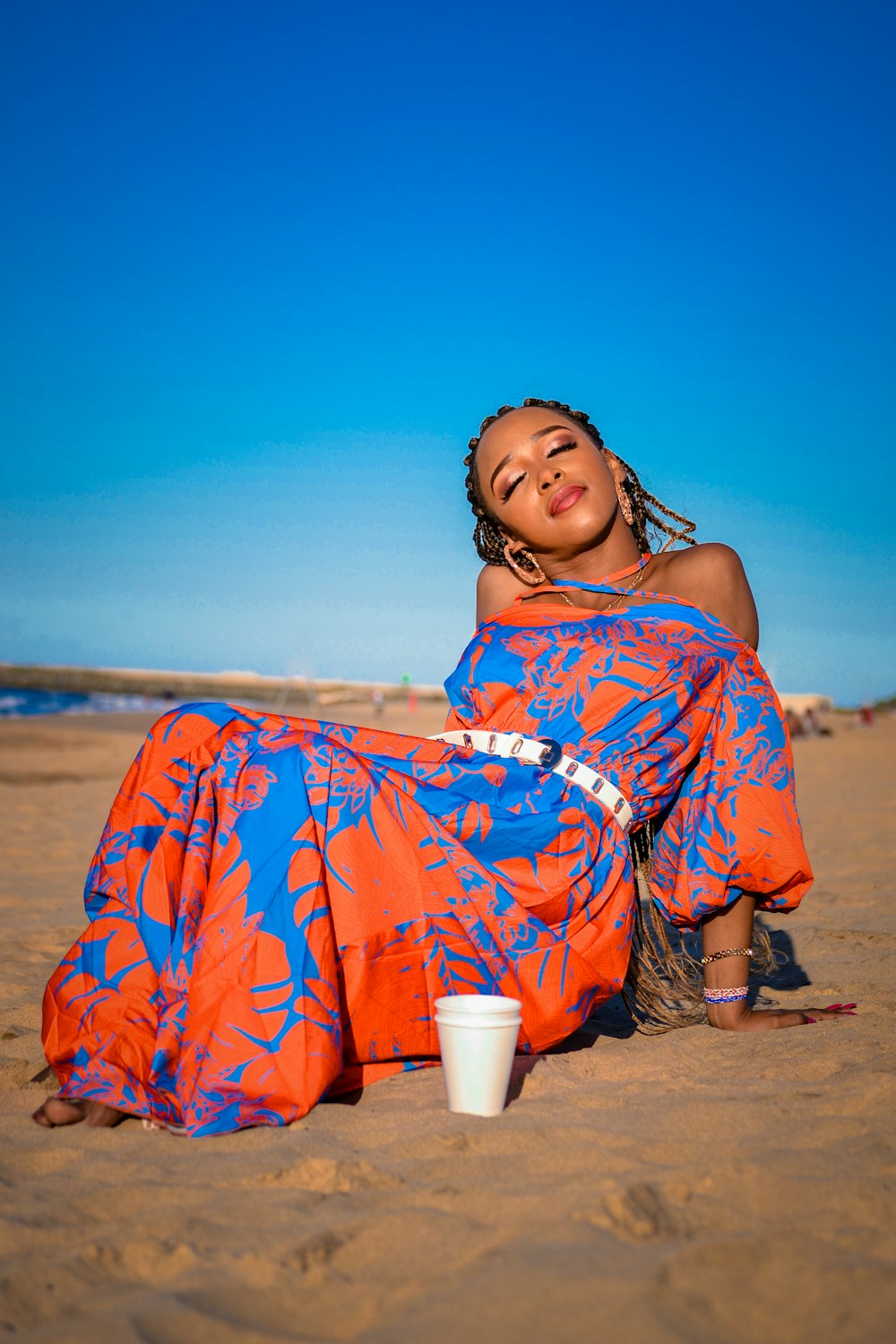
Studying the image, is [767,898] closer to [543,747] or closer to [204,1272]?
[543,747]

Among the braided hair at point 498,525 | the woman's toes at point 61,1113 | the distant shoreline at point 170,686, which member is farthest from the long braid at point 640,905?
the distant shoreline at point 170,686

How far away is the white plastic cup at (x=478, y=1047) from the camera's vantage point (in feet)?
6.43

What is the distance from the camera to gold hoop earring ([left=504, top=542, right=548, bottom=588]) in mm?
3217

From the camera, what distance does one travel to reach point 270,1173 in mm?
1761

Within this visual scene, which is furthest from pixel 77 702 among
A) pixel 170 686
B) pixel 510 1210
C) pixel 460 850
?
pixel 510 1210

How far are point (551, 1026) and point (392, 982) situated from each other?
0.45 m

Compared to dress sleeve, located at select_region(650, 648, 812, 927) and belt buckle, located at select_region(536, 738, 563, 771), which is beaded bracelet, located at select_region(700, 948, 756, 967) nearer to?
dress sleeve, located at select_region(650, 648, 812, 927)

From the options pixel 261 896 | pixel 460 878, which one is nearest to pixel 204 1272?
pixel 261 896

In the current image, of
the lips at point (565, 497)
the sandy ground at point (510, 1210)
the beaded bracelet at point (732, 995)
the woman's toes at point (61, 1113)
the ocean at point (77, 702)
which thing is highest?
the lips at point (565, 497)

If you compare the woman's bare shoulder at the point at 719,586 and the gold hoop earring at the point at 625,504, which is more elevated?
the gold hoop earring at the point at 625,504

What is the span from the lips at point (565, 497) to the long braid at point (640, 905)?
0.23 m

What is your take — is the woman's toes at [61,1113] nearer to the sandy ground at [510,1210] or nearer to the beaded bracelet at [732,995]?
the sandy ground at [510,1210]

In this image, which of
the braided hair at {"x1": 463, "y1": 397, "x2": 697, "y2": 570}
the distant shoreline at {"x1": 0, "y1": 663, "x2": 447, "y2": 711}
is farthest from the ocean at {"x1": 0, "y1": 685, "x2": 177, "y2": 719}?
the braided hair at {"x1": 463, "y1": 397, "x2": 697, "y2": 570}

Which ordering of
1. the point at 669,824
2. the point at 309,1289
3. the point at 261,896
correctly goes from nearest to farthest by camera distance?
the point at 309,1289 < the point at 261,896 < the point at 669,824
